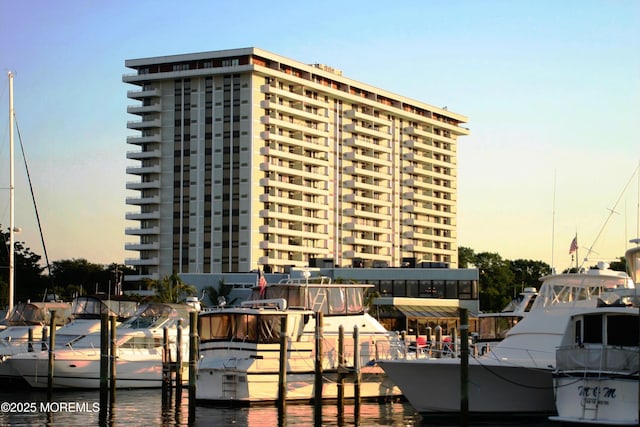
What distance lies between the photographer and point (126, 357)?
47438 mm

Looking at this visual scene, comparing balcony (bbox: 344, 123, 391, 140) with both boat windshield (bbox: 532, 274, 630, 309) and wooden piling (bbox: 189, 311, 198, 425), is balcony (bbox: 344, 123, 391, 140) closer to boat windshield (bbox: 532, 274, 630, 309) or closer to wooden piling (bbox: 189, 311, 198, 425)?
boat windshield (bbox: 532, 274, 630, 309)

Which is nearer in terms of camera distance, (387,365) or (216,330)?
(387,365)

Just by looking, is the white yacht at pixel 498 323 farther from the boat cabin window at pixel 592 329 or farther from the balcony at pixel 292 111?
the balcony at pixel 292 111

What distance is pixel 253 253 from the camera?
136000mm

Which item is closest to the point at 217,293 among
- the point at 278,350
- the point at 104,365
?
the point at 278,350

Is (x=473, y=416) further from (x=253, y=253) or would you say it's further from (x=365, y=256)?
(x=365, y=256)

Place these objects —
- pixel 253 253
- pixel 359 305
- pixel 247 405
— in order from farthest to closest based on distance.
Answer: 1. pixel 253 253
2. pixel 359 305
3. pixel 247 405

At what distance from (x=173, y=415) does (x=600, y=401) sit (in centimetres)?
1467

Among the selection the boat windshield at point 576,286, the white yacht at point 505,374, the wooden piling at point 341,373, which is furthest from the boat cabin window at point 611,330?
the wooden piling at point 341,373

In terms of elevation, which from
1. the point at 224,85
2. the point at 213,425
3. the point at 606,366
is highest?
the point at 224,85

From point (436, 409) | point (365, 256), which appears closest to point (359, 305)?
point (436, 409)

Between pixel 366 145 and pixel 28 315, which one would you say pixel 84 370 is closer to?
pixel 28 315

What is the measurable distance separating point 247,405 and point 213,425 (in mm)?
5182

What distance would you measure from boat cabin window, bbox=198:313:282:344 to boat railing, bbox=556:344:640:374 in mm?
12321
